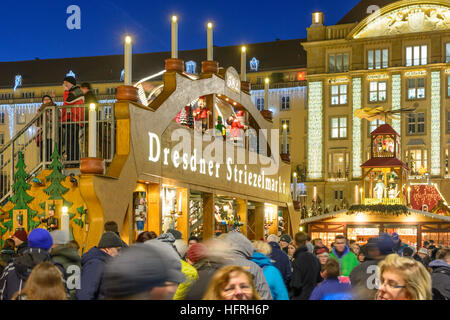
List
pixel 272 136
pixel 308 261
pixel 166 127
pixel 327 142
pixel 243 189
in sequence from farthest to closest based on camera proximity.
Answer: pixel 327 142 < pixel 272 136 < pixel 243 189 < pixel 166 127 < pixel 308 261

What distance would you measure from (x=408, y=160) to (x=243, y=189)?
4117 cm

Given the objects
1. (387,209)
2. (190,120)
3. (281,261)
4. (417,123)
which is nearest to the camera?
(281,261)

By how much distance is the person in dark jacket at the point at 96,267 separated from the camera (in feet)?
20.3

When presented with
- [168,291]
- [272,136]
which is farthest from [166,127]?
[168,291]

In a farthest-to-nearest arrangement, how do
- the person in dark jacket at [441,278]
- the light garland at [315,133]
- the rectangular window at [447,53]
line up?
the light garland at [315,133]
the rectangular window at [447,53]
the person in dark jacket at [441,278]

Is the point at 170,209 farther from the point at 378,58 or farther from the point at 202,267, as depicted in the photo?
the point at 378,58

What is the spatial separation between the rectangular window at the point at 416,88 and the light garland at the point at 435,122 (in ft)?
2.63

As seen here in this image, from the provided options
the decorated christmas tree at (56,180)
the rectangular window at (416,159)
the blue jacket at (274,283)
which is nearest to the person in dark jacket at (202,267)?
the blue jacket at (274,283)

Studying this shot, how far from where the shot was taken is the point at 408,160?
55500 millimetres

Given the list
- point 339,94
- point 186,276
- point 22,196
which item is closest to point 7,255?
point 22,196

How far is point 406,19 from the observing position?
54406 millimetres

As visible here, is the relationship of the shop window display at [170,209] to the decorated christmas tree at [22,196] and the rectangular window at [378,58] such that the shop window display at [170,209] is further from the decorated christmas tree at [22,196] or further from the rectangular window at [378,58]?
the rectangular window at [378,58]

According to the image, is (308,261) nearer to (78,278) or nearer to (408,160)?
(78,278)

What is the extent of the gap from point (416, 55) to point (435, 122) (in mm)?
5257
